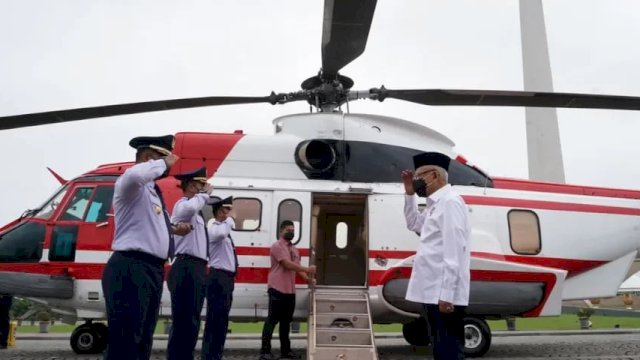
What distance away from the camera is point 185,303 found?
16.6 ft

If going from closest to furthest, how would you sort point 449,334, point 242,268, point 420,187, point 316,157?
point 449,334
point 420,187
point 242,268
point 316,157

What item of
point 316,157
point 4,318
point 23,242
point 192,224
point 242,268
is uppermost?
point 316,157

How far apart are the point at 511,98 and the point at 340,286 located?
3.58 meters

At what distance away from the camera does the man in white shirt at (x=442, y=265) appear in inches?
143

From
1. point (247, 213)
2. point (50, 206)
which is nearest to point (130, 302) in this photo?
point (247, 213)

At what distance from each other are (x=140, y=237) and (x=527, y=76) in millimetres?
32760

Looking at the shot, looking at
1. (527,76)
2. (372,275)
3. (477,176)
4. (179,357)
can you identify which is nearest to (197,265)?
(179,357)

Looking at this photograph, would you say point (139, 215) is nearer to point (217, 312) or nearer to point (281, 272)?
point (217, 312)

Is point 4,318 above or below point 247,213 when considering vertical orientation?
below

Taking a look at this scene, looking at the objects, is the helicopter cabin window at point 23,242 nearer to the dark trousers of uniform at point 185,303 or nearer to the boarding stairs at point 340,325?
the dark trousers of uniform at point 185,303

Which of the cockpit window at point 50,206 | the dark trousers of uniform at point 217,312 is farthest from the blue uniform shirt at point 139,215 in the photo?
the cockpit window at point 50,206

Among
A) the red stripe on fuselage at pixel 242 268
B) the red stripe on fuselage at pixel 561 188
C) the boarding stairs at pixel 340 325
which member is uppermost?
the red stripe on fuselage at pixel 561 188

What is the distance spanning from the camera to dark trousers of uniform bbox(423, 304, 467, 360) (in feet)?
11.9

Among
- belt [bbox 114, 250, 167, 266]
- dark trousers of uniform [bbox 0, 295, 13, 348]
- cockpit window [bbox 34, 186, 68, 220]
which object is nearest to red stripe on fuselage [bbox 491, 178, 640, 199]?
belt [bbox 114, 250, 167, 266]
